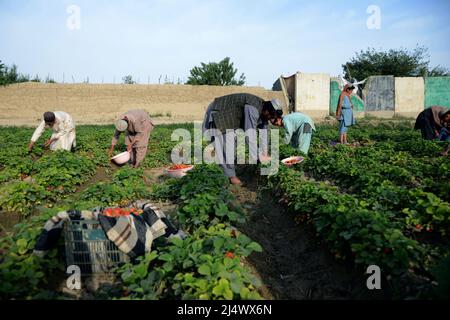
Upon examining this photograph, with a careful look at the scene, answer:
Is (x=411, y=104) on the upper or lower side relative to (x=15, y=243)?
upper

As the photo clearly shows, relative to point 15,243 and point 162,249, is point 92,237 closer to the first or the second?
point 162,249

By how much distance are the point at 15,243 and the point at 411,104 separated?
20996 mm

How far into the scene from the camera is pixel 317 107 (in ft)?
64.5

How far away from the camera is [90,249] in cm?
283

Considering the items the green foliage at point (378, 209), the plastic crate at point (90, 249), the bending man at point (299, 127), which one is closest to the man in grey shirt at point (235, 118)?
the green foliage at point (378, 209)

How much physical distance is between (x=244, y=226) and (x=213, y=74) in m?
28.8

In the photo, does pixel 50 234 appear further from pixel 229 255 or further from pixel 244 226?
pixel 244 226

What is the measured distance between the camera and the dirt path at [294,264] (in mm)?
3016

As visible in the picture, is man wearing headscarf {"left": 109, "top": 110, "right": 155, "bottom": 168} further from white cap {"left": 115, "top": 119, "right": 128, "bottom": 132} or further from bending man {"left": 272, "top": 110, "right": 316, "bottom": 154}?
bending man {"left": 272, "top": 110, "right": 316, "bottom": 154}

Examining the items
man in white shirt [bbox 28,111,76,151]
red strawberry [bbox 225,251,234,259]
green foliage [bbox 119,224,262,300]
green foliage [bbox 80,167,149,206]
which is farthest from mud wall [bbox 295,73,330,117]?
red strawberry [bbox 225,251,234,259]

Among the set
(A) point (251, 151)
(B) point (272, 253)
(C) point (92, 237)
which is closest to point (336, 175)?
(A) point (251, 151)

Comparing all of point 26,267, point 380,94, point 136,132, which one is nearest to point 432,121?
point 136,132
